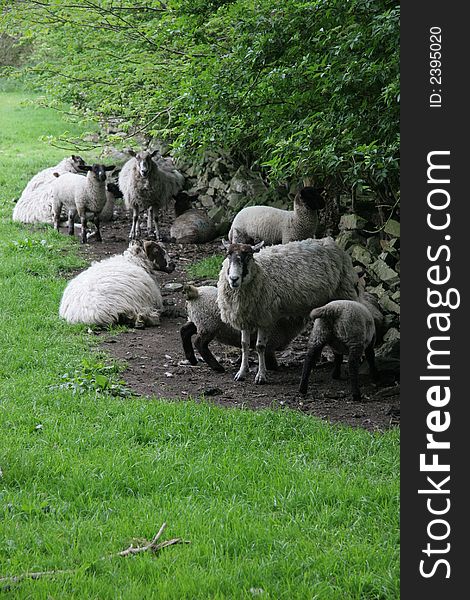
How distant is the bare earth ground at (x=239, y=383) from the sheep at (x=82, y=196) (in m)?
4.38

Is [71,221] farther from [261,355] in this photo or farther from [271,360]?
Result: [261,355]

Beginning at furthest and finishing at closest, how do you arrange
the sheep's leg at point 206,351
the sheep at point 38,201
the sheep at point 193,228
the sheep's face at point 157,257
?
the sheep at point 38,201
the sheep at point 193,228
the sheep's face at point 157,257
the sheep's leg at point 206,351

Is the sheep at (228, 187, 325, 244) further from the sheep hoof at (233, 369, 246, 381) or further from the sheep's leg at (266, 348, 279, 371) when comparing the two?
the sheep hoof at (233, 369, 246, 381)

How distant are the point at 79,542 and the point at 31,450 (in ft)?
4.35

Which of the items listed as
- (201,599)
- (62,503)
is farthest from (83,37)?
(201,599)

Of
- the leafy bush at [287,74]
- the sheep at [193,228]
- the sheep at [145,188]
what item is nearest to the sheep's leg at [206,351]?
the leafy bush at [287,74]

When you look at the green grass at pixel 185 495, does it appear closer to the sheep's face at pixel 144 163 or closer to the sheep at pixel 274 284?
the sheep at pixel 274 284

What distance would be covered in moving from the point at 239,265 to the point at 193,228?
6.84 metres

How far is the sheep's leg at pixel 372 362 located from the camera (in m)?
7.69

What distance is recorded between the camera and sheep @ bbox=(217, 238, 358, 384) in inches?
303

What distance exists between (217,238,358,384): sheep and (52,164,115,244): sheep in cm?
588

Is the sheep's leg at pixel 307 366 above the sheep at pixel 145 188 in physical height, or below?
below

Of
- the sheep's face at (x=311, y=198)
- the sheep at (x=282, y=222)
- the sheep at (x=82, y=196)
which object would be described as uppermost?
the sheep at (x=82, y=196)

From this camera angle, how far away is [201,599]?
3490 millimetres
